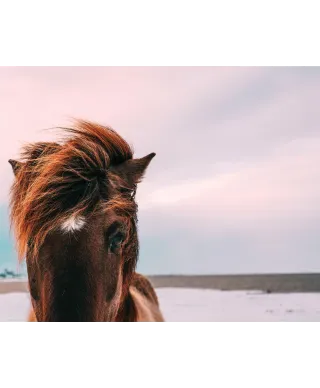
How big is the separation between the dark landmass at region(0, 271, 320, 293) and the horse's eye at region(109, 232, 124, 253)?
0.54 m

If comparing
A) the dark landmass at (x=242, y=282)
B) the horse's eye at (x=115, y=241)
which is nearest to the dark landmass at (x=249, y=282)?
the dark landmass at (x=242, y=282)

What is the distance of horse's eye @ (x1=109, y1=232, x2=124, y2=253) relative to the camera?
6.50 ft

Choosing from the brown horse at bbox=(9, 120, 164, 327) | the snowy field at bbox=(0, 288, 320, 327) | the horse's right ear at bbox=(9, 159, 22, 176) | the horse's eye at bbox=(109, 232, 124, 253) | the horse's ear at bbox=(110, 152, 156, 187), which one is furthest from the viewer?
the snowy field at bbox=(0, 288, 320, 327)

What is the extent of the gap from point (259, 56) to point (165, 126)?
0.60m

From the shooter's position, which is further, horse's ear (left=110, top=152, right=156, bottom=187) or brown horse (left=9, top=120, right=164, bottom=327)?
horse's ear (left=110, top=152, right=156, bottom=187)

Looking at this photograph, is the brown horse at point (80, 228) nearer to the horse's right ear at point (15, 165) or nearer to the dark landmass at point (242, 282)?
the horse's right ear at point (15, 165)

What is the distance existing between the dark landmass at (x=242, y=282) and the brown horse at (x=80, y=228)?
343 mm

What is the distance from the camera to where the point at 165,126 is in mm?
2641

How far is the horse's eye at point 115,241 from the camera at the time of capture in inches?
77.9

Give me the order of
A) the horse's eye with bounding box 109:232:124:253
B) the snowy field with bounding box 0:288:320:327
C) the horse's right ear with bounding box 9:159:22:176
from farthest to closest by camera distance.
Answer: the snowy field with bounding box 0:288:320:327
the horse's right ear with bounding box 9:159:22:176
the horse's eye with bounding box 109:232:124:253

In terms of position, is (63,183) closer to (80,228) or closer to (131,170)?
(80,228)

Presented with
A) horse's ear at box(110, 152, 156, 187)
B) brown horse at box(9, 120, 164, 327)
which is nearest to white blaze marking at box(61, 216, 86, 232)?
Result: brown horse at box(9, 120, 164, 327)
